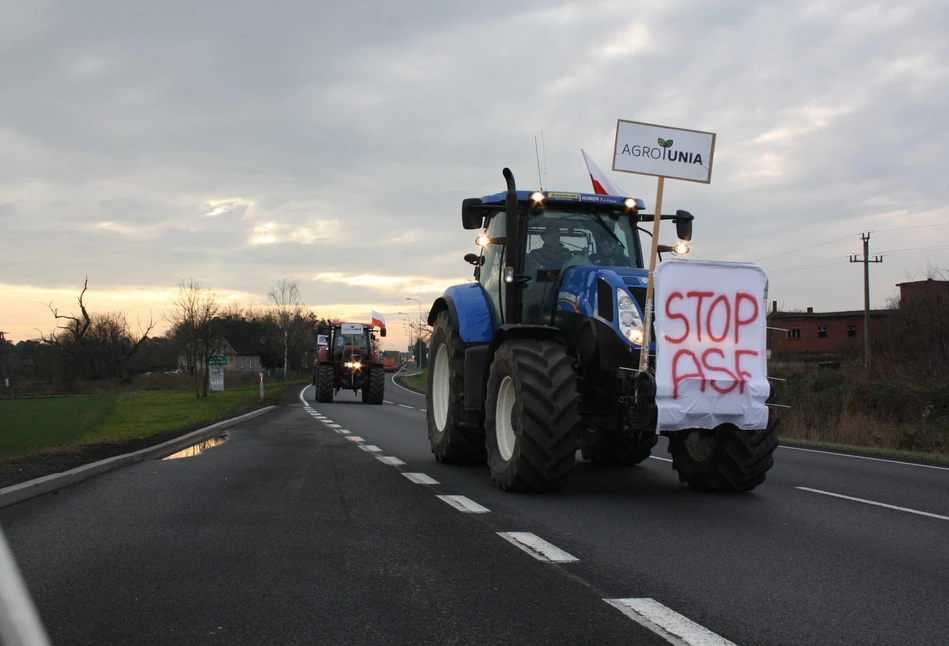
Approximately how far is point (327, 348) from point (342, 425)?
53.0 ft

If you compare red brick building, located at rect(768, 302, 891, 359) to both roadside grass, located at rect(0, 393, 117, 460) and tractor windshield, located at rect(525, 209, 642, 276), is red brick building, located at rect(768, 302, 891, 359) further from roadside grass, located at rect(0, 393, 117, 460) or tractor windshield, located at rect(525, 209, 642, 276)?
tractor windshield, located at rect(525, 209, 642, 276)

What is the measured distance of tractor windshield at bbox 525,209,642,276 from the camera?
872 centimetres

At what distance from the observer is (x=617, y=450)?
10219 millimetres

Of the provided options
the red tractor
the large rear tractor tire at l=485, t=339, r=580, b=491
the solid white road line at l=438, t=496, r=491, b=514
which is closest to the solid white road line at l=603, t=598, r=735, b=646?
the solid white road line at l=438, t=496, r=491, b=514

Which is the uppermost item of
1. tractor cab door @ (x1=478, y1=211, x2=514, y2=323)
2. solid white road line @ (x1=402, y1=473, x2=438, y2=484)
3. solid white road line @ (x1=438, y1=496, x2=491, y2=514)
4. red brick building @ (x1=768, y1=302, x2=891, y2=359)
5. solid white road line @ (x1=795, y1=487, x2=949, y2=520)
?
red brick building @ (x1=768, y1=302, x2=891, y2=359)

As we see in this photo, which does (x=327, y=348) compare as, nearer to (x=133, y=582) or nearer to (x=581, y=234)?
(x=581, y=234)

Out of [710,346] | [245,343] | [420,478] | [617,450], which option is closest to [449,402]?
[420,478]

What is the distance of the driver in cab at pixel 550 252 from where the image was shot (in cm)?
872

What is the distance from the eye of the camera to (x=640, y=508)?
7078 mm

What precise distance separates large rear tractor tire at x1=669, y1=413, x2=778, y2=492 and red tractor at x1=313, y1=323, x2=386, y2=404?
2554 cm

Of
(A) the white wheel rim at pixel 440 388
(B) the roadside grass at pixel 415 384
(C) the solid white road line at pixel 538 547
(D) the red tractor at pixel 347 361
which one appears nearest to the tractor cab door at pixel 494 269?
(A) the white wheel rim at pixel 440 388

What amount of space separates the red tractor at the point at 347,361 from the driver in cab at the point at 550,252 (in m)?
24.8

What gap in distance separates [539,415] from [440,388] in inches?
149

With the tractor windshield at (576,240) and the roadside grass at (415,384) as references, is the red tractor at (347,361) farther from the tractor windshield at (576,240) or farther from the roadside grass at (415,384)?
the tractor windshield at (576,240)
